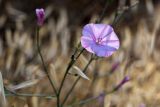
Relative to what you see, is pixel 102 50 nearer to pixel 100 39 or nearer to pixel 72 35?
pixel 100 39

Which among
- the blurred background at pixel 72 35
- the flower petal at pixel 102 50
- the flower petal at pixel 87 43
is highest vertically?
the flower petal at pixel 87 43

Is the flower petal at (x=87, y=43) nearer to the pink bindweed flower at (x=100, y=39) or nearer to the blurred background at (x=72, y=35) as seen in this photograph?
the pink bindweed flower at (x=100, y=39)

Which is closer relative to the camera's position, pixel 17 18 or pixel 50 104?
pixel 50 104

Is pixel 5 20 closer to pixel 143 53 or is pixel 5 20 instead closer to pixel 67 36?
pixel 67 36

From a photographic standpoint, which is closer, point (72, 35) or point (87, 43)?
point (87, 43)

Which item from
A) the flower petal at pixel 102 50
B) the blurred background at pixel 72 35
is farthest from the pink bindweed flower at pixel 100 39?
the blurred background at pixel 72 35

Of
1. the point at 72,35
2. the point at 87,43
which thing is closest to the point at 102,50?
the point at 87,43

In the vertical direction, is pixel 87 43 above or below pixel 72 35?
above

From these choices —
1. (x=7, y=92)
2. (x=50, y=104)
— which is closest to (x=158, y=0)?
(x=50, y=104)
